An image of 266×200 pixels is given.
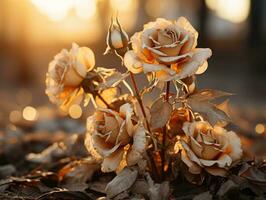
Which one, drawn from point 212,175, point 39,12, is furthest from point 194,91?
point 39,12

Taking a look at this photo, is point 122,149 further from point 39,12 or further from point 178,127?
point 39,12

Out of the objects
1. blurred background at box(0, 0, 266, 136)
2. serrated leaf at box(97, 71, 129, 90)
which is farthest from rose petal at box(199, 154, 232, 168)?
blurred background at box(0, 0, 266, 136)

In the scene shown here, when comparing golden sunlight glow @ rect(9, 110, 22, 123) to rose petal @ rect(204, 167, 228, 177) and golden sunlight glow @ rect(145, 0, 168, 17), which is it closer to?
rose petal @ rect(204, 167, 228, 177)

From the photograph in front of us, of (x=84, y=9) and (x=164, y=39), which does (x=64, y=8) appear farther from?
(x=164, y=39)

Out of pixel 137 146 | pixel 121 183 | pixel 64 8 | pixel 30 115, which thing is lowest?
pixel 64 8

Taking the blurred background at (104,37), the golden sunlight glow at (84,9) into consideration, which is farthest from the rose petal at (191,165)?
the golden sunlight glow at (84,9)

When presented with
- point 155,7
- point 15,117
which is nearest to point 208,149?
point 15,117
